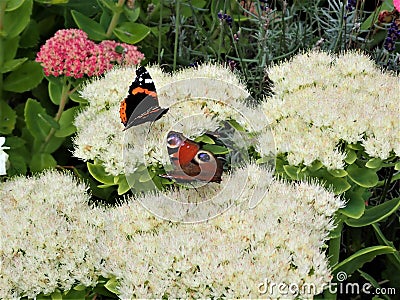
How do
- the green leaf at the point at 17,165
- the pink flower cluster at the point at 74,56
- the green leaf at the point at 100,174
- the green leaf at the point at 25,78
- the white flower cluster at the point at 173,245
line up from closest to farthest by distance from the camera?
A: the white flower cluster at the point at 173,245 < the green leaf at the point at 100,174 < the pink flower cluster at the point at 74,56 < the green leaf at the point at 17,165 < the green leaf at the point at 25,78

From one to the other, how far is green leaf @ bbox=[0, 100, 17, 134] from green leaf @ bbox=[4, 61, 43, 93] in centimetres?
5

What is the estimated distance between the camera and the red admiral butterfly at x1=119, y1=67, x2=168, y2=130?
1.25 m

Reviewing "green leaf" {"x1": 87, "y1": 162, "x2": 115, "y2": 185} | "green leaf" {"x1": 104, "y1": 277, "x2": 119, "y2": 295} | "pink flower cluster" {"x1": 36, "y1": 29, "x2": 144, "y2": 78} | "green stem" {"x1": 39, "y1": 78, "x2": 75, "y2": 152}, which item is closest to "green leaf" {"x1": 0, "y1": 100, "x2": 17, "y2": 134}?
"green stem" {"x1": 39, "y1": 78, "x2": 75, "y2": 152}

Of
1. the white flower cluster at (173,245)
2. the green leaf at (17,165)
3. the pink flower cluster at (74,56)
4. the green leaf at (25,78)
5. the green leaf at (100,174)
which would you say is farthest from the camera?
the green leaf at (25,78)

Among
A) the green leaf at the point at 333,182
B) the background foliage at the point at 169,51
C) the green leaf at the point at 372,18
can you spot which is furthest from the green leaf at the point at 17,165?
the green leaf at the point at 372,18

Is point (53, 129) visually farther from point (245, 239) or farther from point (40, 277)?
point (245, 239)

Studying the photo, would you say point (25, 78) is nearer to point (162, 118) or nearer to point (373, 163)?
point (162, 118)

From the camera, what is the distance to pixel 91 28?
66.8 inches

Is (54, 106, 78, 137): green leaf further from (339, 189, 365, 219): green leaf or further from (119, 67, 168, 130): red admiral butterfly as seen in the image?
(339, 189, 365, 219): green leaf

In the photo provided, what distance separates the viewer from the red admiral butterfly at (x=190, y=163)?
3.90ft

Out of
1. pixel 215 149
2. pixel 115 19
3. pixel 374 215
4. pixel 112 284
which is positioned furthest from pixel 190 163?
pixel 115 19

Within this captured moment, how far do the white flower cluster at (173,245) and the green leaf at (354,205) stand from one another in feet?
0.13

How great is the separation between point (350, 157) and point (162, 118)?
349mm

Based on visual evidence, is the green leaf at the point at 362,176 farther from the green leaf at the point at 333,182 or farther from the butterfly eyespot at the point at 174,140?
the butterfly eyespot at the point at 174,140
